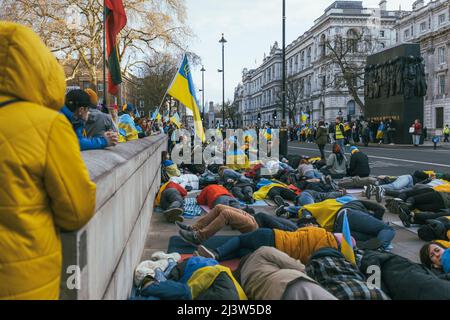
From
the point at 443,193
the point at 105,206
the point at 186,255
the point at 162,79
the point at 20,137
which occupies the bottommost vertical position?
the point at 186,255

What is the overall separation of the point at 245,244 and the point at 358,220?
5.88 feet

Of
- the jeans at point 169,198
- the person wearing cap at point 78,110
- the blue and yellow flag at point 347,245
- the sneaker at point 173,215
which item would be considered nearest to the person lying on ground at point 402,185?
the jeans at point 169,198

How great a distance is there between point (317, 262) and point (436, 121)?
66.4m

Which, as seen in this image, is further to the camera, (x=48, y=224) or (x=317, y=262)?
(x=317, y=262)

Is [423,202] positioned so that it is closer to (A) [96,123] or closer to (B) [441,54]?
(A) [96,123]

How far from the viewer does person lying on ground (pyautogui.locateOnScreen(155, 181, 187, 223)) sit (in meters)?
7.67

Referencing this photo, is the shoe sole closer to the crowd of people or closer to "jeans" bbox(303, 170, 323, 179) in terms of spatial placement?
the crowd of people

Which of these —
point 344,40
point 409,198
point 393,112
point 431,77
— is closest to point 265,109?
point 431,77

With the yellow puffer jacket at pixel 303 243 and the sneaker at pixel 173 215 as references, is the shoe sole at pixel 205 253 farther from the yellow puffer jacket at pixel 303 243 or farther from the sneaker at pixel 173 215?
the sneaker at pixel 173 215

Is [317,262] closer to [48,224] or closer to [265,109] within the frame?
[48,224]

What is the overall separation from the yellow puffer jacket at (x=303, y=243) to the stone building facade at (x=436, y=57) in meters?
61.5

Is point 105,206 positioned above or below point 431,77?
below

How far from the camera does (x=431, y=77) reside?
65688 mm
